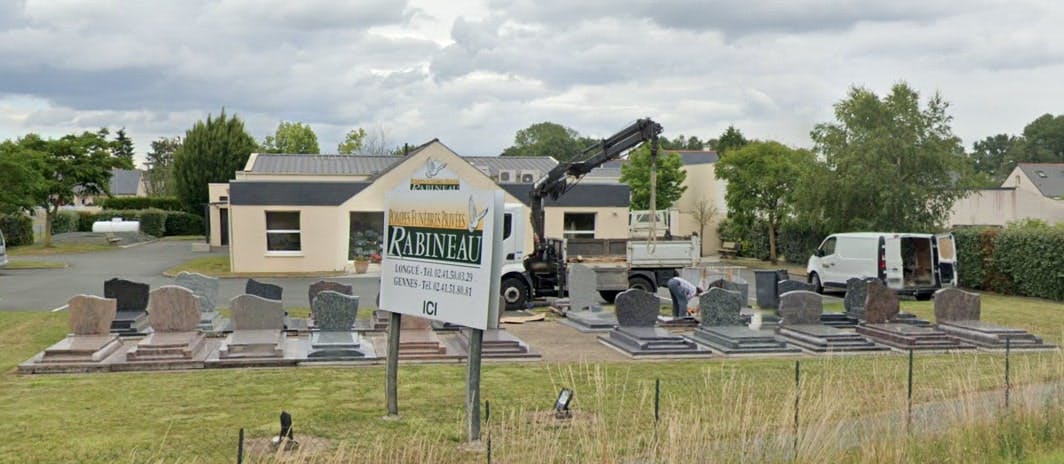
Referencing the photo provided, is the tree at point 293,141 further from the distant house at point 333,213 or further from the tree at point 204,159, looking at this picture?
the distant house at point 333,213

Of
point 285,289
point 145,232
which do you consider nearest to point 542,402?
point 285,289

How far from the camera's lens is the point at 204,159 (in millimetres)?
66500

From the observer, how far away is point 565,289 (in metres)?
23.6

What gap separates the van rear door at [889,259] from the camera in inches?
959

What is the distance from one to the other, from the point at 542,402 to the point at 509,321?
9.07m

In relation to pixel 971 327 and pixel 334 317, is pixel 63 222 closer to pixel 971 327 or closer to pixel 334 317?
pixel 334 317

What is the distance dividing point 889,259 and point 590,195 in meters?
12.2

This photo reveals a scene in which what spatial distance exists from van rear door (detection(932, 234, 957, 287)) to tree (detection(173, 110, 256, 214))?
52.6 metres

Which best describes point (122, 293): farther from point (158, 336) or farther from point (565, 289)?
point (565, 289)

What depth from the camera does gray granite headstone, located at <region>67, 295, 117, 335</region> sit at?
48.3 ft

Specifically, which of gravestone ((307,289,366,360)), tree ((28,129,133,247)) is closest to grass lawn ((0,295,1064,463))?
gravestone ((307,289,366,360))

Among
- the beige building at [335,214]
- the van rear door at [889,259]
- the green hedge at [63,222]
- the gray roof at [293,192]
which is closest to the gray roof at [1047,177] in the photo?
the beige building at [335,214]

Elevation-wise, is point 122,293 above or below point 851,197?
below

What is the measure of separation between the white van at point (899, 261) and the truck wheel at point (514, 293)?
29.8ft
